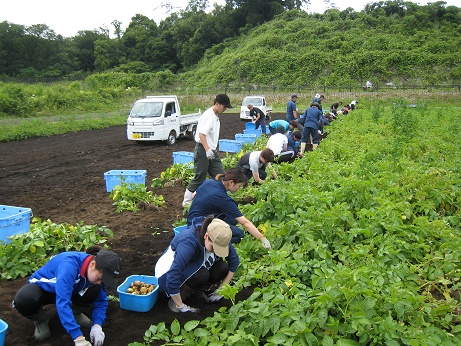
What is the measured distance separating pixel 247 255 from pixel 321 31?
191 ft

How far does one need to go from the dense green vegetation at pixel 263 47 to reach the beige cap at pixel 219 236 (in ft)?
147

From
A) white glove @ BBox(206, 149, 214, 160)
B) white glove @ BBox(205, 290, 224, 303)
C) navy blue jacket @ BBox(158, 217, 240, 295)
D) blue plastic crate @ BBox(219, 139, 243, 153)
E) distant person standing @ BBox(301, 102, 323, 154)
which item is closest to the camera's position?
navy blue jacket @ BBox(158, 217, 240, 295)

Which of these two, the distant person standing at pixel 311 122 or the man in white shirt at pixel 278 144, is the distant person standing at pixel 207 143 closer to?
the man in white shirt at pixel 278 144

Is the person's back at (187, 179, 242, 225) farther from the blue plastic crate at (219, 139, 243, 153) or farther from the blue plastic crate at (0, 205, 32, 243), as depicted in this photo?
the blue plastic crate at (219, 139, 243, 153)

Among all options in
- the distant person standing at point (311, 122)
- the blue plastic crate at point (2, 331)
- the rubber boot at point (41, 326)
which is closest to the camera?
the blue plastic crate at point (2, 331)

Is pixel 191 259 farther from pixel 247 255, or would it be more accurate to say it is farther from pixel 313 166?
pixel 313 166

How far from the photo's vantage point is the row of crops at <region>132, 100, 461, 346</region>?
2.92 m

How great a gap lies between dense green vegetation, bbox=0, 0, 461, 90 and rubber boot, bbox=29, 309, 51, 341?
45.5 metres

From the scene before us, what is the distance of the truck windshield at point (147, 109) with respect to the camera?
1423 centimetres

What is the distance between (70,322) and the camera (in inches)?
117

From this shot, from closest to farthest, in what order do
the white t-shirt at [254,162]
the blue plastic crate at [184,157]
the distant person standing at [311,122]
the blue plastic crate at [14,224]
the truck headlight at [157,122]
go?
the blue plastic crate at [14,224] < the white t-shirt at [254,162] < the blue plastic crate at [184,157] < the distant person standing at [311,122] < the truck headlight at [157,122]

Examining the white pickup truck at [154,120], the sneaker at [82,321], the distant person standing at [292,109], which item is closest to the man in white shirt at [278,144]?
the distant person standing at [292,109]

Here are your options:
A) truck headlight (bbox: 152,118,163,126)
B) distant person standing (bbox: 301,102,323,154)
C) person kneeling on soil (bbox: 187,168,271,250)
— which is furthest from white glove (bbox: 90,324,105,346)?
truck headlight (bbox: 152,118,163,126)

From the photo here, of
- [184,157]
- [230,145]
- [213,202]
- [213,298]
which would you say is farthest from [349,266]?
[230,145]
